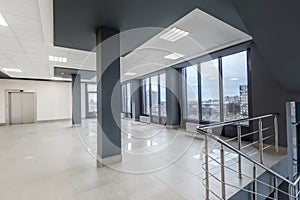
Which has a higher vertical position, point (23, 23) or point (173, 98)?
point (23, 23)

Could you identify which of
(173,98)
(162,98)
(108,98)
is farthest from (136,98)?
(108,98)

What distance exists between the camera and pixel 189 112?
7.25 metres

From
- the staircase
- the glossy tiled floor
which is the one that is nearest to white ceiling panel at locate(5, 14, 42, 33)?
the glossy tiled floor

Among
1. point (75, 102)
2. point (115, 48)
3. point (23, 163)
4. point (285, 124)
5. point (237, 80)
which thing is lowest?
point (23, 163)

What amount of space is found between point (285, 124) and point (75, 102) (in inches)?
367

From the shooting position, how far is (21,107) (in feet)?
35.6

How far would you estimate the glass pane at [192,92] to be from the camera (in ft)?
22.2

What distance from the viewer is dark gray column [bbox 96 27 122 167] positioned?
332 cm

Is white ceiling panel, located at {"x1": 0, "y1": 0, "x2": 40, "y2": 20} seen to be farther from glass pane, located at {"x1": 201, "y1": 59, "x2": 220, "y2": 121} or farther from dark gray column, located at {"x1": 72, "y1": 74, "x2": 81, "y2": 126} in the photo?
dark gray column, located at {"x1": 72, "y1": 74, "x2": 81, "y2": 126}

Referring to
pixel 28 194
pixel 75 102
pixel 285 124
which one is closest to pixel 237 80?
pixel 285 124

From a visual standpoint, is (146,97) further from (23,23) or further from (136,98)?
(23,23)

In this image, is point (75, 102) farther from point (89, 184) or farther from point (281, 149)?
point (281, 149)

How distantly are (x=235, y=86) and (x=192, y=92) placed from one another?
198 centimetres

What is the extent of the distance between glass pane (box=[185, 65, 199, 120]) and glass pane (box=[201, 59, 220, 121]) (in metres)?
0.36
